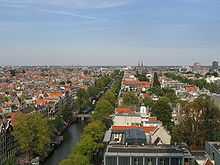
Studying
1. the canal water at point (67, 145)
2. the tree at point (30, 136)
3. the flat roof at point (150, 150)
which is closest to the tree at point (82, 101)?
the canal water at point (67, 145)

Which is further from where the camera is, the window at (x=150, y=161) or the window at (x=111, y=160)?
the window at (x=150, y=161)

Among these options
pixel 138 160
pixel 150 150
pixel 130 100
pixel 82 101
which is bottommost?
pixel 82 101

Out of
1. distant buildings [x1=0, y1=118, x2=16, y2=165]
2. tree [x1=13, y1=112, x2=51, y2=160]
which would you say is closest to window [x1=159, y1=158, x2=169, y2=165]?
distant buildings [x1=0, y1=118, x2=16, y2=165]

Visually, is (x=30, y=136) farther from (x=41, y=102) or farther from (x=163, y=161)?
(x=41, y=102)

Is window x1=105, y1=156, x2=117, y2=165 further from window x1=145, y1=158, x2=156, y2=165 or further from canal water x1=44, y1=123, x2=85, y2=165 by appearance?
canal water x1=44, y1=123, x2=85, y2=165

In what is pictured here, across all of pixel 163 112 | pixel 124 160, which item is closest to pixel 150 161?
pixel 124 160

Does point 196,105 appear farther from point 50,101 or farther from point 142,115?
point 50,101

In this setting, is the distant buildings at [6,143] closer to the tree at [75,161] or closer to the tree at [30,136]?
the tree at [30,136]
